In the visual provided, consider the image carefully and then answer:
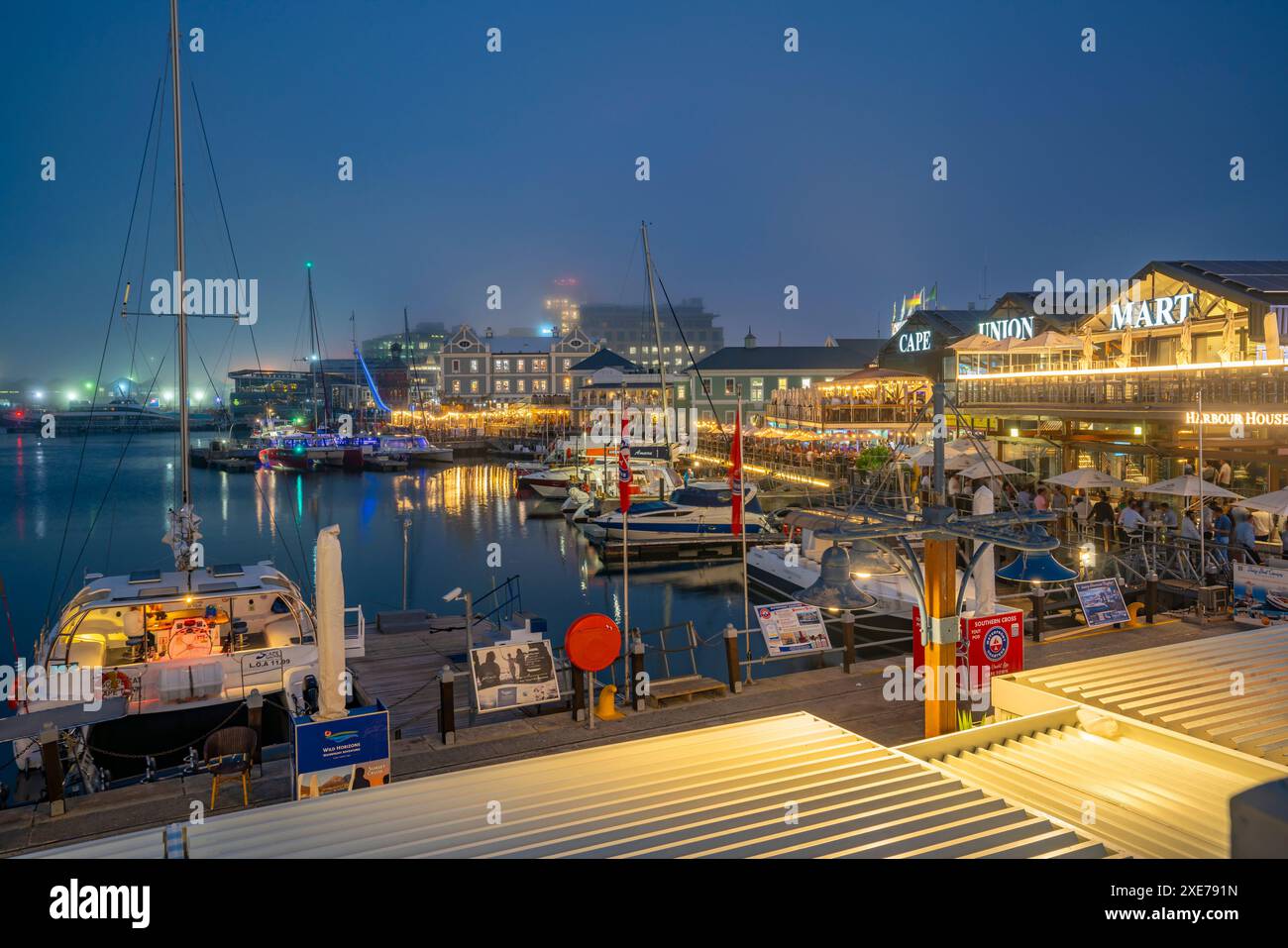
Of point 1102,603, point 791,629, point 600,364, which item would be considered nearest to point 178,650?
point 791,629

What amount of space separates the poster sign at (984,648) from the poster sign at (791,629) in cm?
269

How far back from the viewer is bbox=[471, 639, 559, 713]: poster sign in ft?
41.0

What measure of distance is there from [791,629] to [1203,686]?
684 cm

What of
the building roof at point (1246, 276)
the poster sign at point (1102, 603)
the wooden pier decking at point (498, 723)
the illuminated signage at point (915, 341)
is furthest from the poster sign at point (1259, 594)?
the illuminated signage at point (915, 341)

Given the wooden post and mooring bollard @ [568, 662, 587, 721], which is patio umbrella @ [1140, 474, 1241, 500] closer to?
the wooden post

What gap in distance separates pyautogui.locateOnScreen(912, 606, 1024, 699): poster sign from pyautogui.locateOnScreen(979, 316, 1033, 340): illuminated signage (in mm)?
30401

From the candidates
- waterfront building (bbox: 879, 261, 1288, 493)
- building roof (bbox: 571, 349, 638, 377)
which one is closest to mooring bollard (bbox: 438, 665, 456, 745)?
waterfront building (bbox: 879, 261, 1288, 493)

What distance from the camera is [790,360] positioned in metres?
77.2

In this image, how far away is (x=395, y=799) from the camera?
666cm

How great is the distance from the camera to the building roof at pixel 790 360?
76.2m

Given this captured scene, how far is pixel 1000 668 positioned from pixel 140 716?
513 inches

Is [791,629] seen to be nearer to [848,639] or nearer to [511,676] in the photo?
[848,639]
